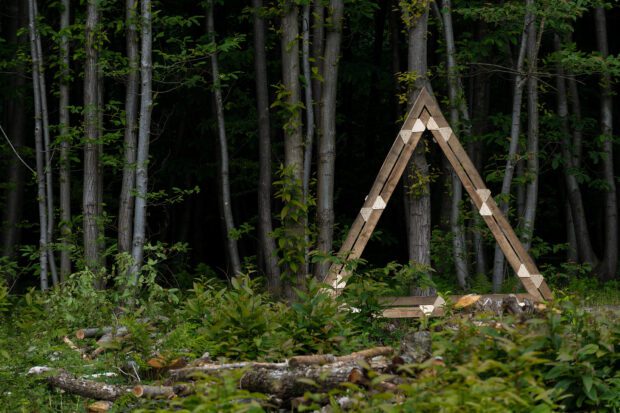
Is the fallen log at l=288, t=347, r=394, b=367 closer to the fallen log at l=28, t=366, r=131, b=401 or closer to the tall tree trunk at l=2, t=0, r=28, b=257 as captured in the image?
the fallen log at l=28, t=366, r=131, b=401

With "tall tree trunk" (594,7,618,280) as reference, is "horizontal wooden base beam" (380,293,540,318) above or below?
below

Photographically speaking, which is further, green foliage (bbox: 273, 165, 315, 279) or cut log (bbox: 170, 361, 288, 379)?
green foliage (bbox: 273, 165, 315, 279)

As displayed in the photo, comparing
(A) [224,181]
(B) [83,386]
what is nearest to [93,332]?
(B) [83,386]

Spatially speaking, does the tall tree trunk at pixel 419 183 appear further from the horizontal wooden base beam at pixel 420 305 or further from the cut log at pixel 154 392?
the cut log at pixel 154 392

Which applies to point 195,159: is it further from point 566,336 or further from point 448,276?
point 566,336

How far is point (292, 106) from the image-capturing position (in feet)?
52.2

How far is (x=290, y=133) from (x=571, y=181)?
7027 mm

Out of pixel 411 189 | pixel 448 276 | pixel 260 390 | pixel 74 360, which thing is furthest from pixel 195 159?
pixel 260 390

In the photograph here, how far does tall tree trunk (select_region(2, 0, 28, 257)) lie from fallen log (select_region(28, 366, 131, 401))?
10.6m

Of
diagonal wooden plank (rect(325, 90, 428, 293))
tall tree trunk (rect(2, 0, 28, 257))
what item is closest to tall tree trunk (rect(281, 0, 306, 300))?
diagonal wooden plank (rect(325, 90, 428, 293))

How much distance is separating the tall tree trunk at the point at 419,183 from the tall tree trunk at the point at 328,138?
1.78 m

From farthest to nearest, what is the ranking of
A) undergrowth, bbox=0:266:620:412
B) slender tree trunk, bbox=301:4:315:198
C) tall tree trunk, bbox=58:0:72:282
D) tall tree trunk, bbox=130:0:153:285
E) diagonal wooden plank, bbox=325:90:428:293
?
slender tree trunk, bbox=301:4:315:198
tall tree trunk, bbox=58:0:72:282
tall tree trunk, bbox=130:0:153:285
diagonal wooden plank, bbox=325:90:428:293
undergrowth, bbox=0:266:620:412

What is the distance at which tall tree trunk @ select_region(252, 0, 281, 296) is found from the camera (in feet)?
60.6

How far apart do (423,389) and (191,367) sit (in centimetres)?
245
